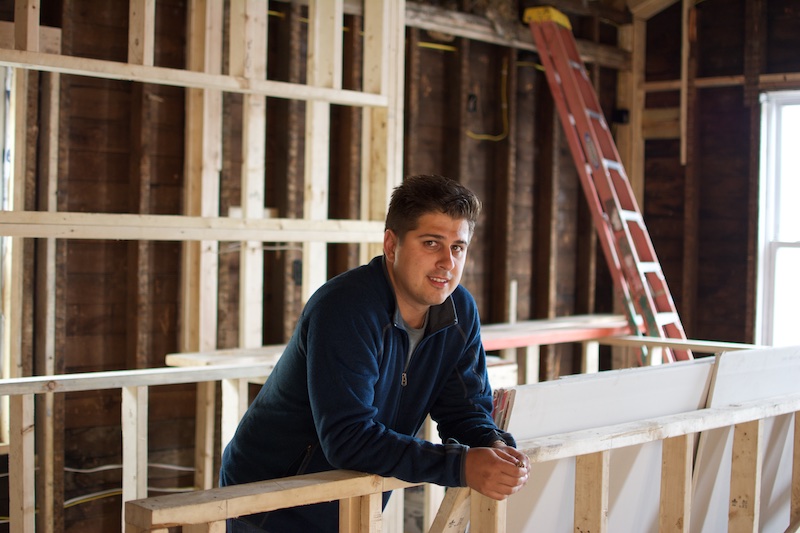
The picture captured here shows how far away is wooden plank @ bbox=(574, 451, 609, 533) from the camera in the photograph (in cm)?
200

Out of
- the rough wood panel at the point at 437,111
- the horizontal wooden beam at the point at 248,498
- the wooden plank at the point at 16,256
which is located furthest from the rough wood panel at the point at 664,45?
the horizontal wooden beam at the point at 248,498

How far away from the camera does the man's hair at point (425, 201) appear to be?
185 cm

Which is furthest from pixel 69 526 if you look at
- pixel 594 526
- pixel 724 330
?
pixel 724 330

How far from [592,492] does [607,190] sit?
3201 millimetres

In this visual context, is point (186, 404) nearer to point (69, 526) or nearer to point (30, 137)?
point (69, 526)

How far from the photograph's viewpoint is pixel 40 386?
2887mm

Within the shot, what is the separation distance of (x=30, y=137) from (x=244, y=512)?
117 inches

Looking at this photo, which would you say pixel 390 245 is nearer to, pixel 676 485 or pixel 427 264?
pixel 427 264

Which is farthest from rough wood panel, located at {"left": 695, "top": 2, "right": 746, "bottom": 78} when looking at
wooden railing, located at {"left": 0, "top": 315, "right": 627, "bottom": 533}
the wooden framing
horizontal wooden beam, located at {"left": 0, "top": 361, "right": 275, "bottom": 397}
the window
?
horizontal wooden beam, located at {"left": 0, "top": 361, "right": 275, "bottom": 397}

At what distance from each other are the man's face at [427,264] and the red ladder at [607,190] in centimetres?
313

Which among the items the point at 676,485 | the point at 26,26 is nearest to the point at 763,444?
the point at 676,485

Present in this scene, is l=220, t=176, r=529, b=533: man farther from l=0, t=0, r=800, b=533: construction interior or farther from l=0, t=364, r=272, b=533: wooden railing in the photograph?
l=0, t=0, r=800, b=533: construction interior

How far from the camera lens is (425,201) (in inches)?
72.7

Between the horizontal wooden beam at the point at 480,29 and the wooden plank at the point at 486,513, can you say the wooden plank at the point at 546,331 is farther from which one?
the wooden plank at the point at 486,513
